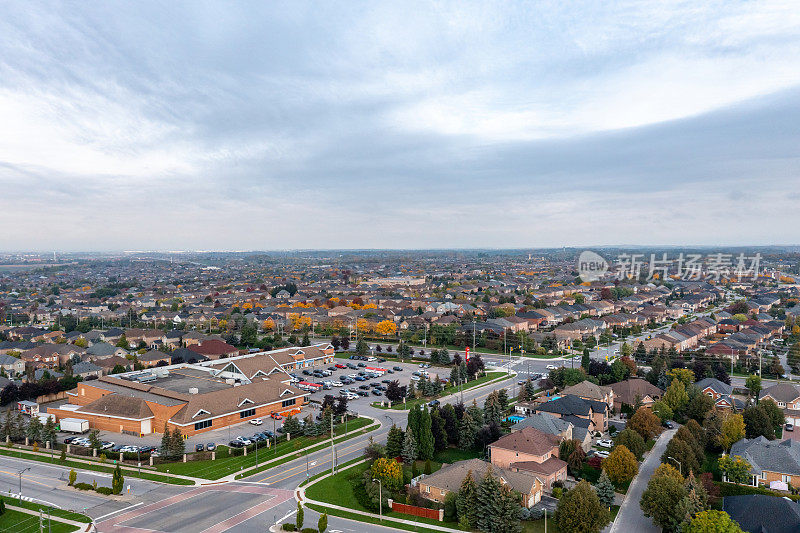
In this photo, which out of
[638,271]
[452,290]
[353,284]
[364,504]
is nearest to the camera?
[364,504]

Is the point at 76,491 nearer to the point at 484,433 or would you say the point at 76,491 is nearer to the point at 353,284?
the point at 484,433

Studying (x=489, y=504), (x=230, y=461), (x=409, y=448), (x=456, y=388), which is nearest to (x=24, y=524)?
(x=230, y=461)

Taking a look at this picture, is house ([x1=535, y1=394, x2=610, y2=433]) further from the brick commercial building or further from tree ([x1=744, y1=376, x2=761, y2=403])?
the brick commercial building

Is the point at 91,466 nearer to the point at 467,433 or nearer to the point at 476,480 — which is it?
the point at 476,480

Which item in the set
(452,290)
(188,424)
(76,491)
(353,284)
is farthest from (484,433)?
(353,284)

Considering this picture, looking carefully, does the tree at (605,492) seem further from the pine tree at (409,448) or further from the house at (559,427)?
the pine tree at (409,448)

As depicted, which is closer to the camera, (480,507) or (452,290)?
(480,507)
